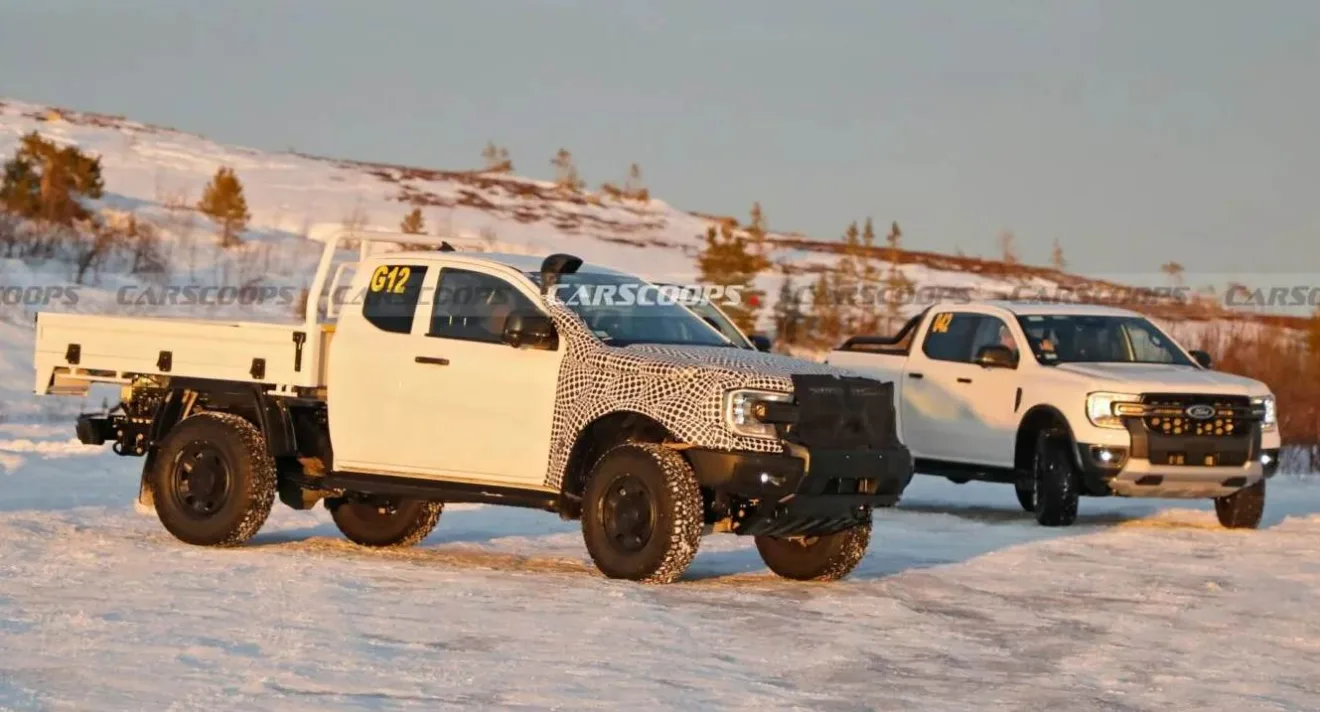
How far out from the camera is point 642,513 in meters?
12.3

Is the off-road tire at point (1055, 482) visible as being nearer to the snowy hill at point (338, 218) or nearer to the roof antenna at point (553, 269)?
the roof antenna at point (553, 269)

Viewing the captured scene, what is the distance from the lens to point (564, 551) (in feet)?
48.7

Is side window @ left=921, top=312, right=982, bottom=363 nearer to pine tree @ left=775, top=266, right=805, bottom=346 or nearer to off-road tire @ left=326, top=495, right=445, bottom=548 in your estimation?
off-road tire @ left=326, top=495, right=445, bottom=548

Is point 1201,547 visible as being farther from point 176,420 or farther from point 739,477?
point 176,420

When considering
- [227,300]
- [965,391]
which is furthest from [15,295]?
[965,391]

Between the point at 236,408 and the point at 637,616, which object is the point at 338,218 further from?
the point at 637,616

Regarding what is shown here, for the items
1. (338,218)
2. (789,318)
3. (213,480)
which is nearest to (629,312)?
(213,480)

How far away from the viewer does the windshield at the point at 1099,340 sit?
62.1ft

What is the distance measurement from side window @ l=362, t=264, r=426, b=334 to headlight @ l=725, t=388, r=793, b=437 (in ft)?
7.94

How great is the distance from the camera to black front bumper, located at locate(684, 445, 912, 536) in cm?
1199

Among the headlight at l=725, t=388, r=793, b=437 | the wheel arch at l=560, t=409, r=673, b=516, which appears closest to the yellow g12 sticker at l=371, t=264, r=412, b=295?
the wheel arch at l=560, t=409, r=673, b=516

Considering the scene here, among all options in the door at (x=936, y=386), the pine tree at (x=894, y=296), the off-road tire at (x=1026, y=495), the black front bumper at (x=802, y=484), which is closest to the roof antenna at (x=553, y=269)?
the black front bumper at (x=802, y=484)

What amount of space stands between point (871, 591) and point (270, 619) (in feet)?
12.6

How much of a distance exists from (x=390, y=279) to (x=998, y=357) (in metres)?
6.68
